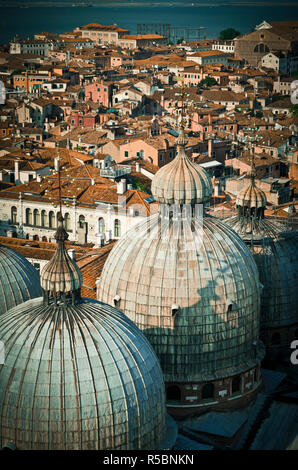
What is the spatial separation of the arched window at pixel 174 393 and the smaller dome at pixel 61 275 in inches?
249

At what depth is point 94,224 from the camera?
54938 mm

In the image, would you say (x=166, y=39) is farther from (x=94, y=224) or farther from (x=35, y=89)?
(x=94, y=224)

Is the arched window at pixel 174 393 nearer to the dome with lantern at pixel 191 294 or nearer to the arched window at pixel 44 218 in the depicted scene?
the dome with lantern at pixel 191 294

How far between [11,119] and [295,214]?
5960cm

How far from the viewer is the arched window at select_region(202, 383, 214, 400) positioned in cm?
2998

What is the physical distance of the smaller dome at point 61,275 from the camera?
24.9 metres

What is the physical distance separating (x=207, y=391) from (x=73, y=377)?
25.6ft

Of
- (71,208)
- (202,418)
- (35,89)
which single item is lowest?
(202,418)

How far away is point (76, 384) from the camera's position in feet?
76.5

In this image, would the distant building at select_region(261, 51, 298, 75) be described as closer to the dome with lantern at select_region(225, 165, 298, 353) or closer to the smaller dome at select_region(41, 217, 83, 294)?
the dome with lantern at select_region(225, 165, 298, 353)

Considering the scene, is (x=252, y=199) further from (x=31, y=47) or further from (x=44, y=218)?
(x=31, y=47)

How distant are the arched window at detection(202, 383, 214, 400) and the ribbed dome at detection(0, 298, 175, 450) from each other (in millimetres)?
5099

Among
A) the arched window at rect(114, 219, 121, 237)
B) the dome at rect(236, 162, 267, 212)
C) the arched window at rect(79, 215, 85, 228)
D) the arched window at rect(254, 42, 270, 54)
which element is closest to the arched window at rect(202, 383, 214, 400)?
the dome at rect(236, 162, 267, 212)

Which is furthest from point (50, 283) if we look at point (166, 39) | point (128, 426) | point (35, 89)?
point (166, 39)
